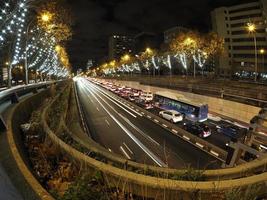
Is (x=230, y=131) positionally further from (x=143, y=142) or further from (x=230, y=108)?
(x=143, y=142)

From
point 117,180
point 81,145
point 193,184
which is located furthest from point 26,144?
point 193,184

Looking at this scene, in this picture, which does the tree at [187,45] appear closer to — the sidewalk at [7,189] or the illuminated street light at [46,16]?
the illuminated street light at [46,16]

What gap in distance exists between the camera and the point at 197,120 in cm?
3934

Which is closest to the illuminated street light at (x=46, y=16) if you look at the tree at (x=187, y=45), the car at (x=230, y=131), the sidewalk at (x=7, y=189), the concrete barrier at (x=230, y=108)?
the car at (x=230, y=131)

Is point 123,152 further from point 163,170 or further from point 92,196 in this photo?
point 92,196

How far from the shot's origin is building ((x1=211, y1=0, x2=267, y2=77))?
338 feet

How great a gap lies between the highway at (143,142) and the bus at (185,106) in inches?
223

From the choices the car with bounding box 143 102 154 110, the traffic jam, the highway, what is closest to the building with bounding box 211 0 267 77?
the car with bounding box 143 102 154 110

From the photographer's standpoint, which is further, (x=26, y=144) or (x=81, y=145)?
(x=26, y=144)

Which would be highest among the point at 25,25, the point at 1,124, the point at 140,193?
the point at 25,25

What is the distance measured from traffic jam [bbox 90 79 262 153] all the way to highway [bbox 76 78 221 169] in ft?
9.20

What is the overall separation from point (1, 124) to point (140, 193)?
756cm

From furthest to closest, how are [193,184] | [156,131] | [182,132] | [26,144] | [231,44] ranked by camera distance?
[231,44]
[156,131]
[182,132]
[26,144]
[193,184]

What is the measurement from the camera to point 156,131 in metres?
34.1
